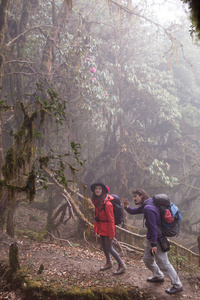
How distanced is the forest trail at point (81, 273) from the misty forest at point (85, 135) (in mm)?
26

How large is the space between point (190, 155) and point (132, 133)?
360 cm

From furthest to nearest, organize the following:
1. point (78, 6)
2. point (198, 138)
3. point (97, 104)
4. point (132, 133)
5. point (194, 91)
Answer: point (194, 91)
point (198, 138)
point (132, 133)
point (78, 6)
point (97, 104)

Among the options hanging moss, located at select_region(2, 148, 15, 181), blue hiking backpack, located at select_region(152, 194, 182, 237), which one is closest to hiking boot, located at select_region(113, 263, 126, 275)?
blue hiking backpack, located at select_region(152, 194, 182, 237)

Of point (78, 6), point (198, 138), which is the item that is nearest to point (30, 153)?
point (78, 6)

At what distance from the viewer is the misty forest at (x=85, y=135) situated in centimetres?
514

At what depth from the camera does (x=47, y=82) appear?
8867 millimetres

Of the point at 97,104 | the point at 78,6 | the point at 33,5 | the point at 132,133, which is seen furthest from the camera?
the point at 132,133

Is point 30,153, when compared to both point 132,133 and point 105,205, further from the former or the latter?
point 132,133

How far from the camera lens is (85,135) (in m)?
13.3

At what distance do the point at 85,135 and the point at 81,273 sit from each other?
8496 millimetres

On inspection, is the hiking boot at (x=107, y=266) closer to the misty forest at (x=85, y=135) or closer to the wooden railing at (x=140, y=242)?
the misty forest at (x=85, y=135)

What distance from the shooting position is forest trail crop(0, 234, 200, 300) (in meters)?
4.77

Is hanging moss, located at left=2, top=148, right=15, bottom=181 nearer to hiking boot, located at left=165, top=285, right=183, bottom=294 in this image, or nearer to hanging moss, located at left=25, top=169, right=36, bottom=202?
hanging moss, located at left=25, top=169, right=36, bottom=202

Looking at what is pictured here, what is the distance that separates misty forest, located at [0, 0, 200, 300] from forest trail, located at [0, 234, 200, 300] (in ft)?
0.09
